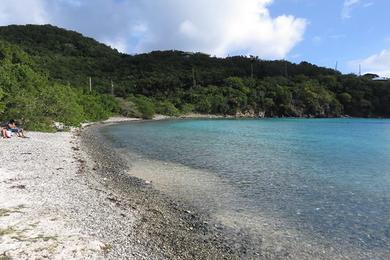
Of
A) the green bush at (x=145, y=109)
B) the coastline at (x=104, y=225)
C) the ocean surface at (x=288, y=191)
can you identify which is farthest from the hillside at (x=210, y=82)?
the coastline at (x=104, y=225)

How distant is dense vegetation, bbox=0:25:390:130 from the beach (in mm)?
76943

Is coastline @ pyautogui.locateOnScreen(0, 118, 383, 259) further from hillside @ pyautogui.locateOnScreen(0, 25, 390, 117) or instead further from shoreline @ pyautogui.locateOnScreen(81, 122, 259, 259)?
hillside @ pyautogui.locateOnScreen(0, 25, 390, 117)

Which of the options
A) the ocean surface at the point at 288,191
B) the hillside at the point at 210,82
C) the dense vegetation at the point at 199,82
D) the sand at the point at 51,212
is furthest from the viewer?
the hillside at the point at 210,82

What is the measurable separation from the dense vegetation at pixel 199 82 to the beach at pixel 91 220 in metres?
76.9

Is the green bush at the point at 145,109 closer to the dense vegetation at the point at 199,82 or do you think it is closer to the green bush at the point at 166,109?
the dense vegetation at the point at 199,82

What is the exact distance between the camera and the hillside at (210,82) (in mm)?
129500

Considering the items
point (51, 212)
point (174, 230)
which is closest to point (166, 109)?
point (51, 212)

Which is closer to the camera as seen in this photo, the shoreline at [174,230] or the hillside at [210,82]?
the shoreline at [174,230]

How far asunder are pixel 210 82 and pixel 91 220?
460ft

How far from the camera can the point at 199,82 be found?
486 feet

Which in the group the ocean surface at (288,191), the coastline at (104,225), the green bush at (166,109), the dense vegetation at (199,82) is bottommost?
the ocean surface at (288,191)

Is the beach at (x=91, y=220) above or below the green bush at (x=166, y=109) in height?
below

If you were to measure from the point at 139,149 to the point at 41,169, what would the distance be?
47.8ft

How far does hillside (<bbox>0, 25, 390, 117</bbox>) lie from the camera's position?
129500 mm
